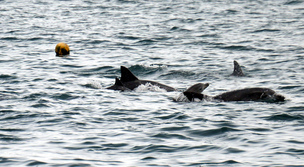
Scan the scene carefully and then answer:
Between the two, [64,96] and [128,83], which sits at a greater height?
[128,83]

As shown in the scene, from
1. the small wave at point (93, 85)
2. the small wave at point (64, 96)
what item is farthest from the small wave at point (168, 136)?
the small wave at point (93, 85)

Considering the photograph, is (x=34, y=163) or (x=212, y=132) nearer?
(x=34, y=163)

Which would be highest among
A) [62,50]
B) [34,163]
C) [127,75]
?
[62,50]

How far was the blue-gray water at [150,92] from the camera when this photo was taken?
1045 centimetres

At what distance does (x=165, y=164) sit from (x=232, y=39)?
17.3m

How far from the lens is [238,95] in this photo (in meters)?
14.3

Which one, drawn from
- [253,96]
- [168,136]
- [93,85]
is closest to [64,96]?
[93,85]

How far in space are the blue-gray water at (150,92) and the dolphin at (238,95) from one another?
313mm

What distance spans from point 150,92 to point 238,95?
8.69 ft

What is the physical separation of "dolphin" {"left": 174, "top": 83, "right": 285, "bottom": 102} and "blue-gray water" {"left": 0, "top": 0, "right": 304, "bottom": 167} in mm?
313

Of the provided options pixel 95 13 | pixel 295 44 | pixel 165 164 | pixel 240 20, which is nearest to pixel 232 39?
pixel 295 44

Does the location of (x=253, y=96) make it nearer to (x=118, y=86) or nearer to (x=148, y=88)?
(x=148, y=88)

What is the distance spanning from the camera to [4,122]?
41.0 feet

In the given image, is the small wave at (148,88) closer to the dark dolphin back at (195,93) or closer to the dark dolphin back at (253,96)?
the dark dolphin back at (195,93)
